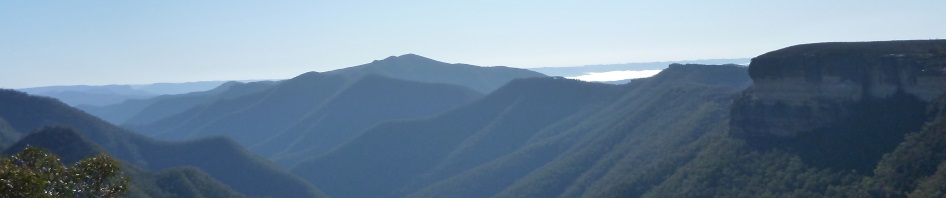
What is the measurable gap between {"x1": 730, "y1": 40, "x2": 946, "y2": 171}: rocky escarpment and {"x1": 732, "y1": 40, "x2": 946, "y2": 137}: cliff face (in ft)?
0.27

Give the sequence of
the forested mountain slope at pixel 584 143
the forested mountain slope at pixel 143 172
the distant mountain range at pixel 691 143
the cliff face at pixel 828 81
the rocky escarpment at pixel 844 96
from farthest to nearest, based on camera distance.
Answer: the forested mountain slope at pixel 584 143 → the forested mountain slope at pixel 143 172 → the rocky escarpment at pixel 844 96 → the distant mountain range at pixel 691 143 → the cliff face at pixel 828 81

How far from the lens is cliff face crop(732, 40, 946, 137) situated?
7156cm

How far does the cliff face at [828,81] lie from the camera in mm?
71562

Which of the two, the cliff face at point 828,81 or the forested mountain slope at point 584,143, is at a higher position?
the cliff face at point 828,81

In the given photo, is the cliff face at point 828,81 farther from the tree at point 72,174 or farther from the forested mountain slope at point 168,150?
the forested mountain slope at point 168,150

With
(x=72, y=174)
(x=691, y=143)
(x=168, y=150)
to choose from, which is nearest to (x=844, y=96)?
(x=691, y=143)

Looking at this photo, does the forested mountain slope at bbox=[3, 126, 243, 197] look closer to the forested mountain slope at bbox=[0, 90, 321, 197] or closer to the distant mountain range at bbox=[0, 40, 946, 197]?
the distant mountain range at bbox=[0, 40, 946, 197]

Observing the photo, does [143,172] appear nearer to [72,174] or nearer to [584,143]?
[584,143]

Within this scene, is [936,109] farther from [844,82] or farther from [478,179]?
[478,179]

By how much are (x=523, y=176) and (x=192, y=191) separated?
222ft

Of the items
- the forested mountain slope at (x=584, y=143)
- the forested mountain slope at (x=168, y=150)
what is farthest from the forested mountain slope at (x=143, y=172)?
the forested mountain slope at (x=584, y=143)

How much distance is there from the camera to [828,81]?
80.0m

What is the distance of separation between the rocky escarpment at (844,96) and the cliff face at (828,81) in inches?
3.2

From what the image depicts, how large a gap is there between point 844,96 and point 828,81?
206 cm
